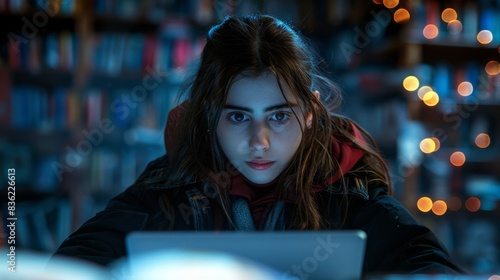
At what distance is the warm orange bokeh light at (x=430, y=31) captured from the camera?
2852mm

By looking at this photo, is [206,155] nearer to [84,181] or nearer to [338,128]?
[338,128]

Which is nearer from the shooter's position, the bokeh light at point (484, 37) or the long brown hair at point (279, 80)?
the long brown hair at point (279, 80)

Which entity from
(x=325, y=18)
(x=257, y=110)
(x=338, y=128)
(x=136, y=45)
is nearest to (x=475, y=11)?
(x=325, y=18)

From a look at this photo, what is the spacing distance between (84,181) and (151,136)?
39cm

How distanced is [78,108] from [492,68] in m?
2.07

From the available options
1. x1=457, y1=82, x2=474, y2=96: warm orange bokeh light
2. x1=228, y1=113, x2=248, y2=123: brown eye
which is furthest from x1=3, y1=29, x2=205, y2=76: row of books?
x1=228, y1=113, x2=248, y2=123: brown eye

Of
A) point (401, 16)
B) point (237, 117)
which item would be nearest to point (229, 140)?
point (237, 117)

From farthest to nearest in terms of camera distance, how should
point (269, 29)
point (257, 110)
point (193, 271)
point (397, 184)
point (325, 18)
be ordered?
point (325, 18) → point (397, 184) → point (269, 29) → point (257, 110) → point (193, 271)

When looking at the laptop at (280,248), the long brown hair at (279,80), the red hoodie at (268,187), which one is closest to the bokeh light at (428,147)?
the long brown hair at (279,80)

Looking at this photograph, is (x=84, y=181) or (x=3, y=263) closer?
(x=3, y=263)

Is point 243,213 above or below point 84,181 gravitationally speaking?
above

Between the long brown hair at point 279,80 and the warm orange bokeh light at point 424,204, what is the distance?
1.54 m

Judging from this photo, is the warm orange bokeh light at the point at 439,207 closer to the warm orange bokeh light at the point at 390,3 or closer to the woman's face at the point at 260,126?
the warm orange bokeh light at the point at 390,3

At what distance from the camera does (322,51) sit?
10.6ft
